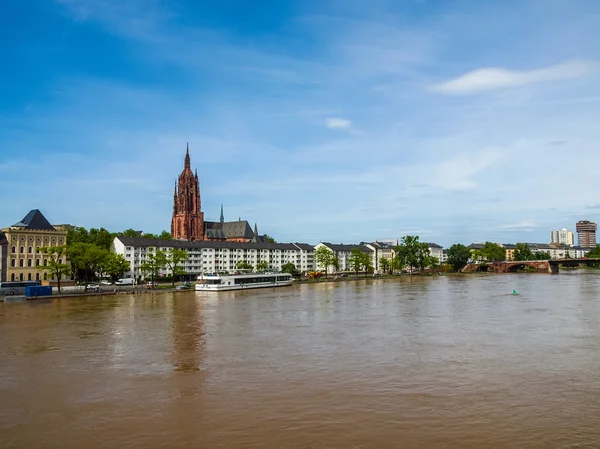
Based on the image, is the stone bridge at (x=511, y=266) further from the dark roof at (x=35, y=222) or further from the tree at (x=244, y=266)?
the dark roof at (x=35, y=222)

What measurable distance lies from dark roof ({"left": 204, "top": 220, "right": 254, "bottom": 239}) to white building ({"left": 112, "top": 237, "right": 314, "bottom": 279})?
2441 cm

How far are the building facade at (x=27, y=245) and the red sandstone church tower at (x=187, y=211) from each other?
79272mm

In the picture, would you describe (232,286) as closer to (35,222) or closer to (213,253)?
(35,222)

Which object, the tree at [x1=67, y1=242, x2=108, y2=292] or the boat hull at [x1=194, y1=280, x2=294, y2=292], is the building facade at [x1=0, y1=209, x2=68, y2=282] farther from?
the boat hull at [x1=194, y1=280, x2=294, y2=292]

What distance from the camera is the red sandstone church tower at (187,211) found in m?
182

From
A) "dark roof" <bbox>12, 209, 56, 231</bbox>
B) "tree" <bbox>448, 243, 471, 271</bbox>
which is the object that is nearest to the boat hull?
"dark roof" <bbox>12, 209, 56, 231</bbox>

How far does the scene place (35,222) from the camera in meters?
100

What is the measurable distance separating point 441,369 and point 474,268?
167 metres

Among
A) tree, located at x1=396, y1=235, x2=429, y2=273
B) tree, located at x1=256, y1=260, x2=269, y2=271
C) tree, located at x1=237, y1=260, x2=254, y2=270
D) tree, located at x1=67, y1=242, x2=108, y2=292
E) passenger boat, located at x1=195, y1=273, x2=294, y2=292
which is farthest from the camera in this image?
tree, located at x1=396, y1=235, x2=429, y2=273

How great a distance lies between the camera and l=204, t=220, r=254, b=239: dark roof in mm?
192625

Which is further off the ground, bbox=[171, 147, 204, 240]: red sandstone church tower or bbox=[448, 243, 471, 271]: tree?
bbox=[171, 147, 204, 240]: red sandstone church tower

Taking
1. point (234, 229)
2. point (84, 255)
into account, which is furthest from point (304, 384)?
point (234, 229)

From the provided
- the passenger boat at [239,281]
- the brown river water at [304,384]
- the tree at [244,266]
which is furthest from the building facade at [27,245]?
the brown river water at [304,384]

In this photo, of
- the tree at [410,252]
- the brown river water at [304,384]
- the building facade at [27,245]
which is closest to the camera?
the brown river water at [304,384]
